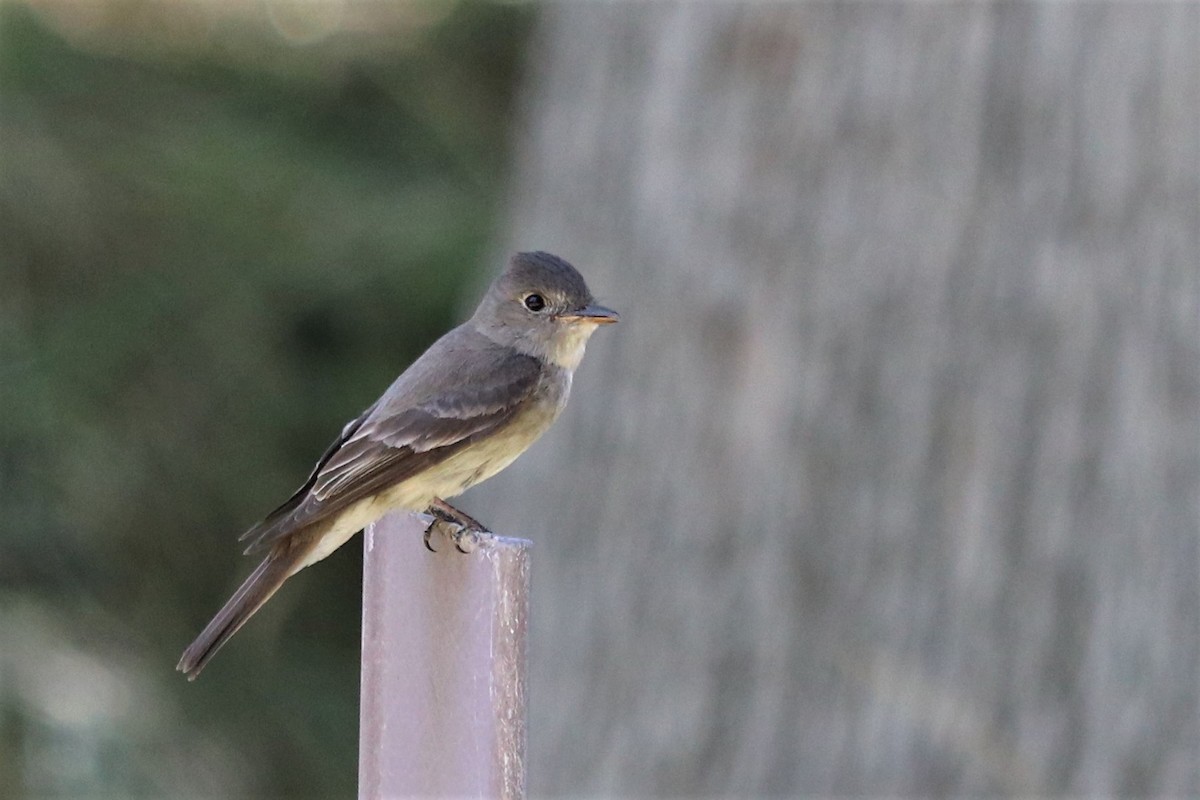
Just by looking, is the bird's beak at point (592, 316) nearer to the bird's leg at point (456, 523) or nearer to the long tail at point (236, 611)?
the bird's leg at point (456, 523)

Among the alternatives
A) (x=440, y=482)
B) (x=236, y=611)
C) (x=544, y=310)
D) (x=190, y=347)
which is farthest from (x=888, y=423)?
(x=190, y=347)

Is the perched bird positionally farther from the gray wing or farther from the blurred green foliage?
the blurred green foliage

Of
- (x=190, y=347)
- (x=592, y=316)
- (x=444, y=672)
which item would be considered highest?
(x=190, y=347)

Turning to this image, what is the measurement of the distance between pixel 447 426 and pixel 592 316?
0.55m

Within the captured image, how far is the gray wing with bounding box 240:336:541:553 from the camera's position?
Answer: 11.6ft

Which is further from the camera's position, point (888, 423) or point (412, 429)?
point (888, 423)

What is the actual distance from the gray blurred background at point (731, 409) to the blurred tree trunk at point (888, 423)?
0.01 m

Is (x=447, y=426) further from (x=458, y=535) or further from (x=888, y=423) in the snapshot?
(x=888, y=423)

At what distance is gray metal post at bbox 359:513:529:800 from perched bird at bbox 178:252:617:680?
0.83 metres

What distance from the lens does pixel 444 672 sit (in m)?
2.35

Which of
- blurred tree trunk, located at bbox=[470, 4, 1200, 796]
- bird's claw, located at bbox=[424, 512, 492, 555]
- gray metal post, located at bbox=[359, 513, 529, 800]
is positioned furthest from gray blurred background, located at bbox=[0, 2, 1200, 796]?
gray metal post, located at bbox=[359, 513, 529, 800]

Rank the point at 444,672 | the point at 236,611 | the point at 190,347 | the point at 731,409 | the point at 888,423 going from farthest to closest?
the point at 190,347
the point at 731,409
the point at 888,423
the point at 236,611
the point at 444,672

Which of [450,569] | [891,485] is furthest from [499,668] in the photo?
[891,485]

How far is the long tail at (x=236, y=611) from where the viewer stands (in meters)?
3.04
